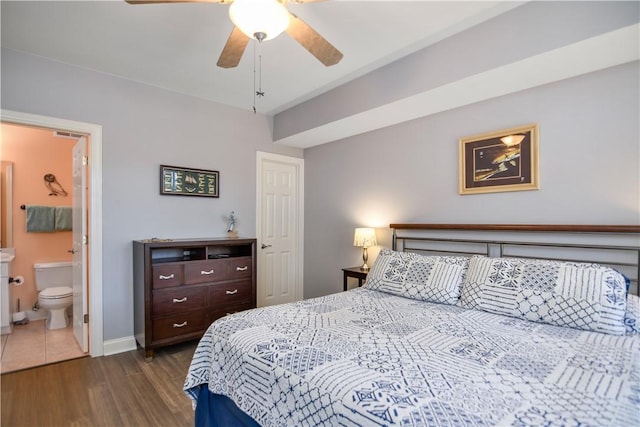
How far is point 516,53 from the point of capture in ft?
6.73

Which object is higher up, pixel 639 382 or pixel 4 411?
pixel 639 382

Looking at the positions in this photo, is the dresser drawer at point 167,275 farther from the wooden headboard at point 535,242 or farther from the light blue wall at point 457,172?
the wooden headboard at point 535,242

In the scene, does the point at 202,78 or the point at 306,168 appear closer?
the point at 202,78

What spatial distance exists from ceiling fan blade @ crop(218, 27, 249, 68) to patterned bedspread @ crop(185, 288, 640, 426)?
1.52 metres

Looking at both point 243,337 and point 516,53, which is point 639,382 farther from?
point 516,53

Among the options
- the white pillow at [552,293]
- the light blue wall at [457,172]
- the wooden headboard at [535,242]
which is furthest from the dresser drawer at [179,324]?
the white pillow at [552,293]

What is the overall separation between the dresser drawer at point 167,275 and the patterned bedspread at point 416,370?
1.38 m

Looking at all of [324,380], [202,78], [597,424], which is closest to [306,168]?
[202,78]

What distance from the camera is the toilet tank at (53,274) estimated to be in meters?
3.92

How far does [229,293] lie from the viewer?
3316 millimetres

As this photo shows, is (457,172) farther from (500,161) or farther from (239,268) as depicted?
(239,268)

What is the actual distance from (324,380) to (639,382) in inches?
42.4

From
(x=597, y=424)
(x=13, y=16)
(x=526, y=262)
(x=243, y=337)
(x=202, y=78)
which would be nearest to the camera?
(x=597, y=424)

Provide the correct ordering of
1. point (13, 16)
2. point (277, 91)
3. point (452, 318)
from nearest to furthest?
point (452, 318) → point (13, 16) → point (277, 91)
